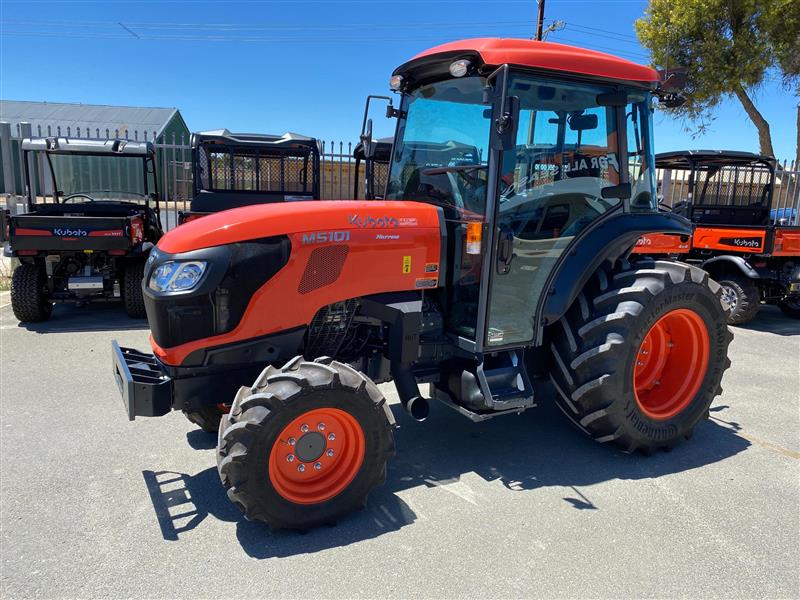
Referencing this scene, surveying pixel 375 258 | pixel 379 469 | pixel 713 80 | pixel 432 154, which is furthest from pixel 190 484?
pixel 713 80

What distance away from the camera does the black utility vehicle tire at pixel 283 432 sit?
274cm

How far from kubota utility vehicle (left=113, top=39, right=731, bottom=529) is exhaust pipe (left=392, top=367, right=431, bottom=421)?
13mm

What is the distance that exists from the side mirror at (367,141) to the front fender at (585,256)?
155 centimetres

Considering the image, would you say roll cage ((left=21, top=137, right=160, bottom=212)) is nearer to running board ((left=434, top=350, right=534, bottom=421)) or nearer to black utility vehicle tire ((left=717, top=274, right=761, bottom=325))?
running board ((left=434, top=350, right=534, bottom=421))

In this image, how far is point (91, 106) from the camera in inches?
1072

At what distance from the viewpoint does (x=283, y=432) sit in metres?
2.84

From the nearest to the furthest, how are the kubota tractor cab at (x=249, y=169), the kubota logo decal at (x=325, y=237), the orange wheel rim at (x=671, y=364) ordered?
the kubota logo decal at (x=325, y=237)
the orange wheel rim at (x=671, y=364)
the kubota tractor cab at (x=249, y=169)

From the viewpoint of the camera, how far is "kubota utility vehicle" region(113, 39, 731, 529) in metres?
2.96

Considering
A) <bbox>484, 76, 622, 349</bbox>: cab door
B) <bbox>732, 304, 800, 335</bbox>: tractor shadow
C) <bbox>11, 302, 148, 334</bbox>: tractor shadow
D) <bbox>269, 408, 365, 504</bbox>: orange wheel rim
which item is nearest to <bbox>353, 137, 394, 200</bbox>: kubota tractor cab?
<bbox>484, 76, 622, 349</bbox>: cab door

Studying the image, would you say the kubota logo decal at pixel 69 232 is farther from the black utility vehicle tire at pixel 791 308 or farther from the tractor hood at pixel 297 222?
the black utility vehicle tire at pixel 791 308

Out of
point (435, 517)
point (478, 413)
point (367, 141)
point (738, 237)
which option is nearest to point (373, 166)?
point (367, 141)

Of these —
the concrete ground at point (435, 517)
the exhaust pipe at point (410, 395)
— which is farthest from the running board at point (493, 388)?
the concrete ground at point (435, 517)

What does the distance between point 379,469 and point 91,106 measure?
2966 centimetres

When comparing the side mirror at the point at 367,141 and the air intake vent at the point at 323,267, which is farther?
the side mirror at the point at 367,141
